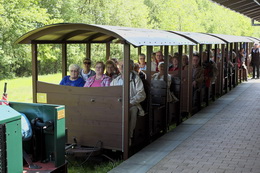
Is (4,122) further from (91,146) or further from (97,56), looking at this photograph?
(97,56)

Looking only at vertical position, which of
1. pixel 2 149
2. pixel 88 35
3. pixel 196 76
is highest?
pixel 88 35

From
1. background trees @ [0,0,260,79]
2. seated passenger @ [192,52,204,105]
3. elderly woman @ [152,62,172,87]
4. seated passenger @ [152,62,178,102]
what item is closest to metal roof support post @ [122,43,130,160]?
seated passenger @ [152,62,178,102]

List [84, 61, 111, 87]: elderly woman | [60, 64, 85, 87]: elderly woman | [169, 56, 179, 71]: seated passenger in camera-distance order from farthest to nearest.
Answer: [169, 56, 179, 71]: seated passenger, [60, 64, 85, 87]: elderly woman, [84, 61, 111, 87]: elderly woman

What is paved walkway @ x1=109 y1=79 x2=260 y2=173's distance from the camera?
6233 mm

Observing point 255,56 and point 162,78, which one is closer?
point 162,78

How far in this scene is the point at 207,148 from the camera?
24.2 ft

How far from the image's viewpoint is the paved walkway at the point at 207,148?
20.5ft

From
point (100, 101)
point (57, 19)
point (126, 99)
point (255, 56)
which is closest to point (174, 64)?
point (100, 101)

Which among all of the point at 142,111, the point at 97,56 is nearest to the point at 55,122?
the point at 142,111

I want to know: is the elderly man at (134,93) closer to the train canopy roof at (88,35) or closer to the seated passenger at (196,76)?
the train canopy roof at (88,35)

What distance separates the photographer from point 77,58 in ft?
113

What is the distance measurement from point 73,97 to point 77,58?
90.1ft

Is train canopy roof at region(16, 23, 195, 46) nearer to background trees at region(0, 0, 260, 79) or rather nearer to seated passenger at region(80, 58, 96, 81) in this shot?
seated passenger at region(80, 58, 96, 81)

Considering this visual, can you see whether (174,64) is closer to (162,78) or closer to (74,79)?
(162,78)
